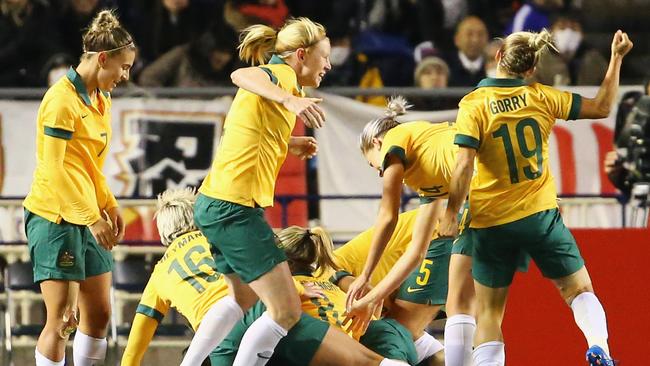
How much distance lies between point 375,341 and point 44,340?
61.3 inches

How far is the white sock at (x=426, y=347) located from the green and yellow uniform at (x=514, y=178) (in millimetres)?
1103

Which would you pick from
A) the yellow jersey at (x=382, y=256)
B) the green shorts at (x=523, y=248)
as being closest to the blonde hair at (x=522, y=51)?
the green shorts at (x=523, y=248)

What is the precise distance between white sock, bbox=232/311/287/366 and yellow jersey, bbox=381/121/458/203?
1.00 meters

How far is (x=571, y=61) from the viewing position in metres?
11.1

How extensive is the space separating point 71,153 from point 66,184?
179 millimetres

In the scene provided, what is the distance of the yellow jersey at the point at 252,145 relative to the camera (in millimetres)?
6488

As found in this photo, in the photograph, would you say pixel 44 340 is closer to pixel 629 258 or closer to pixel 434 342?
pixel 434 342

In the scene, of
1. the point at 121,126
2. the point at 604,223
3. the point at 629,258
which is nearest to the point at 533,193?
the point at 629,258

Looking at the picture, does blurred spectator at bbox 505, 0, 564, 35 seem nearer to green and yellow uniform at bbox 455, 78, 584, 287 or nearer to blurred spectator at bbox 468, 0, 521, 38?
blurred spectator at bbox 468, 0, 521, 38

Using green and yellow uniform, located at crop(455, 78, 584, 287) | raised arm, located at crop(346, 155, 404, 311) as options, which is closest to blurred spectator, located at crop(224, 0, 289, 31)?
raised arm, located at crop(346, 155, 404, 311)

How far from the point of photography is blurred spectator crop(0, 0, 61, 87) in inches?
428

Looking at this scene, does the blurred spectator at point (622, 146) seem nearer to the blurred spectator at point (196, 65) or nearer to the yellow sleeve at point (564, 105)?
the yellow sleeve at point (564, 105)

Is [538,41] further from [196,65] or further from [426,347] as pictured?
[196,65]

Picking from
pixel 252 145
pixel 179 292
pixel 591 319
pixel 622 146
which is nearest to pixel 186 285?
pixel 179 292
